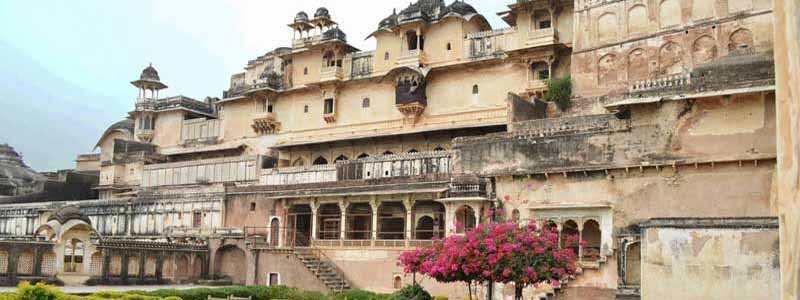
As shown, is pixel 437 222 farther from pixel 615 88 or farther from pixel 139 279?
pixel 139 279

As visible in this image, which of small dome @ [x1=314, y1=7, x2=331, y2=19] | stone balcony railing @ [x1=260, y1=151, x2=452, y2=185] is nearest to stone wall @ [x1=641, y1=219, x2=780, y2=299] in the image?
stone balcony railing @ [x1=260, y1=151, x2=452, y2=185]

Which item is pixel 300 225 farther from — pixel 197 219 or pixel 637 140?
pixel 637 140

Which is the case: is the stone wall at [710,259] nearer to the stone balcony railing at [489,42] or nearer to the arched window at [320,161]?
the stone balcony railing at [489,42]

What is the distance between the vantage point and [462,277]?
1984 cm

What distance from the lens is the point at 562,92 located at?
3309 centimetres

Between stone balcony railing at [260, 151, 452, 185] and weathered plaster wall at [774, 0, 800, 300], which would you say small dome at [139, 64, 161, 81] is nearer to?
stone balcony railing at [260, 151, 452, 185]

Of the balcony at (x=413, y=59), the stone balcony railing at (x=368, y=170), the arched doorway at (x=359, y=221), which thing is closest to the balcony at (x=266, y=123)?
the stone balcony railing at (x=368, y=170)

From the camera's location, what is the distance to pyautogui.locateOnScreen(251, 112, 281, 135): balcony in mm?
47372

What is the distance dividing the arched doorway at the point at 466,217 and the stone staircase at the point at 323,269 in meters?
5.59

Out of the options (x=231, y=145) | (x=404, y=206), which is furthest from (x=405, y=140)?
(x=231, y=145)

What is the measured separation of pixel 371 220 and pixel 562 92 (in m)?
10.6

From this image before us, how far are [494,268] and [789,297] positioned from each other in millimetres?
16260

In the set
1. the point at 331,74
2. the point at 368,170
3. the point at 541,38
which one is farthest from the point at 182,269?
the point at 541,38

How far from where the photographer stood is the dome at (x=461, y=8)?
39.9 metres
